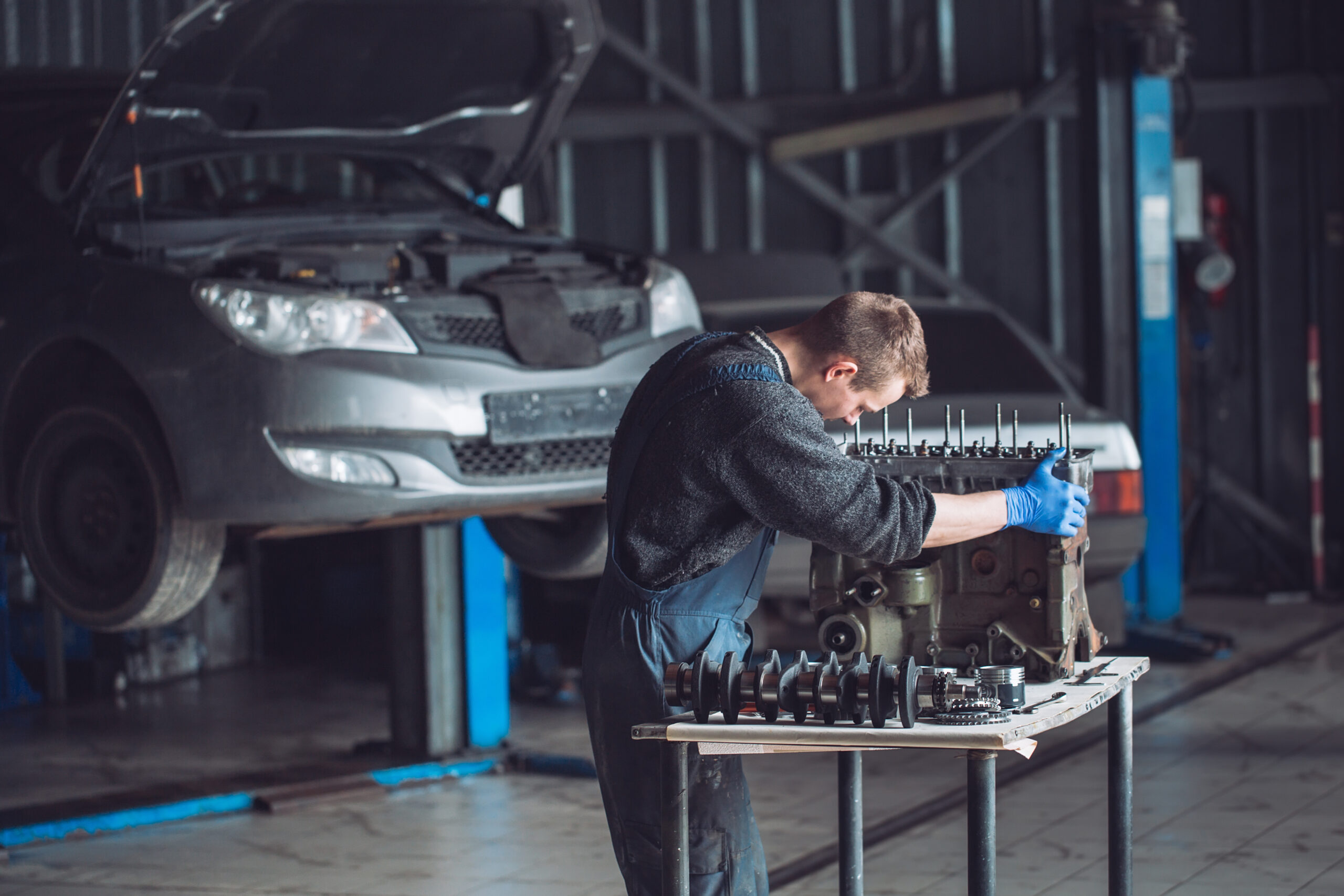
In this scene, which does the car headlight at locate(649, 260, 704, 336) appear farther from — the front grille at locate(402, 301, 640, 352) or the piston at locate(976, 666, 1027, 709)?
the piston at locate(976, 666, 1027, 709)

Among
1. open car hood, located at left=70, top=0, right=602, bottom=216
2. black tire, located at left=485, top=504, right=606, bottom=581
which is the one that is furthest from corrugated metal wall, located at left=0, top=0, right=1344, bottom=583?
black tire, located at left=485, top=504, right=606, bottom=581

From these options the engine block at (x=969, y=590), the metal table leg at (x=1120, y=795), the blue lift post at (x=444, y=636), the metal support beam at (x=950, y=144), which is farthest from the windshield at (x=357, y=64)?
the metal support beam at (x=950, y=144)

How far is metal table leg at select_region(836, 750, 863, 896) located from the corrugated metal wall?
694cm

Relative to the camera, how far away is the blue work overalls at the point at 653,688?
9.24 feet

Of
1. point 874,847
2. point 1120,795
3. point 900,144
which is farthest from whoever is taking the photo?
point 900,144

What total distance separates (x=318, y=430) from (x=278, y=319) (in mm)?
322

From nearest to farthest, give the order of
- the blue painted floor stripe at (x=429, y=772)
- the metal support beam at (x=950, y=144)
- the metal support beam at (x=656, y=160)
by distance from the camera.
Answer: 1. the blue painted floor stripe at (x=429, y=772)
2. the metal support beam at (x=950, y=144)
3. the metal support beam at (x=656, y=160)

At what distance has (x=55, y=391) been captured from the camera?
15.6 feet

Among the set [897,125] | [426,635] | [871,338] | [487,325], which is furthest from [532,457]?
[897,125]

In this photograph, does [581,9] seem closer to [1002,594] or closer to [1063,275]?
[1002,594]

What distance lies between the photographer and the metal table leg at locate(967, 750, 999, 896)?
2666 mm

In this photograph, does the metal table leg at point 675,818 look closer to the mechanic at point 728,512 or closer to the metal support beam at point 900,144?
the mechanic at point 728,512

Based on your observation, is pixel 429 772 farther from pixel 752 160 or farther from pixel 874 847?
pixel 752 160

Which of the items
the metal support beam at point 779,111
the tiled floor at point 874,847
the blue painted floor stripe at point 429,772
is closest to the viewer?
the tiled floor at point 874,847
